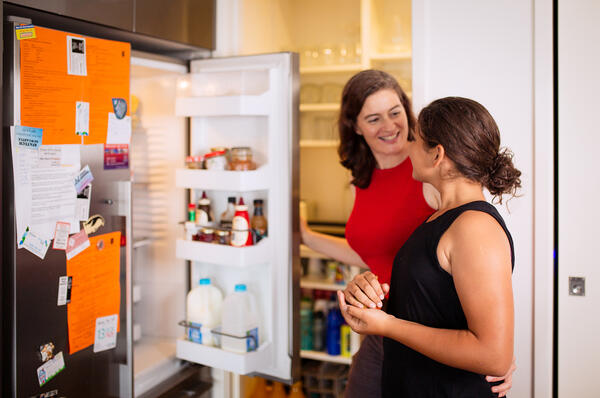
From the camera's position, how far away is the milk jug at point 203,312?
2055 mm

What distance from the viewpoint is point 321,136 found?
11.2ft

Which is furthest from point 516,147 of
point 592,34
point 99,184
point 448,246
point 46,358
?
point 46,358

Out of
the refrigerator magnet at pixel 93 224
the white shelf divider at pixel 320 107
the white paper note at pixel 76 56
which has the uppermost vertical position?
the white shelf divider at pixel 320 107

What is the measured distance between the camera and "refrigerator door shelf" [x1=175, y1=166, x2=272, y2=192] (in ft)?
6.24

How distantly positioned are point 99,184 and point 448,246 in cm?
113

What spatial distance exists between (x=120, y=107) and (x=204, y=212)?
20.5 inches

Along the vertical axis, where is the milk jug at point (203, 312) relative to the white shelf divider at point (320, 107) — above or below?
below

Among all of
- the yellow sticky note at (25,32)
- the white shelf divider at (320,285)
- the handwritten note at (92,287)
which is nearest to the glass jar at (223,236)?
the handwritten note at (92,287)

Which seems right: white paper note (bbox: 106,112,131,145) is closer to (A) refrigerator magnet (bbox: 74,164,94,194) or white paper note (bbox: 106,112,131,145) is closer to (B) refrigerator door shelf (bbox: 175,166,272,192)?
(A) refrigerator magnet (bbox: 74,164,94,194)

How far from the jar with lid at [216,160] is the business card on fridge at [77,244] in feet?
1.79

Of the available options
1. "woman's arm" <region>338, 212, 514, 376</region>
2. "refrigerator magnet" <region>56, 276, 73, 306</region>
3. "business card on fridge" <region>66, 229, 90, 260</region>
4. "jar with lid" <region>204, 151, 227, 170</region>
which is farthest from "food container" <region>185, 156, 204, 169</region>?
"woman's arm" <region>338, 212, 514, 376</region>

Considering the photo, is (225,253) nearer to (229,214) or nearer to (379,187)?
(229,214)

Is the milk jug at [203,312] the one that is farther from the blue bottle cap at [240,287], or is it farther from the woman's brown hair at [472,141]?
the woman's brown hair at [472,141]

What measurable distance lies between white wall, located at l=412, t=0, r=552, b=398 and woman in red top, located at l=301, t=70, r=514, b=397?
8.3 inches
